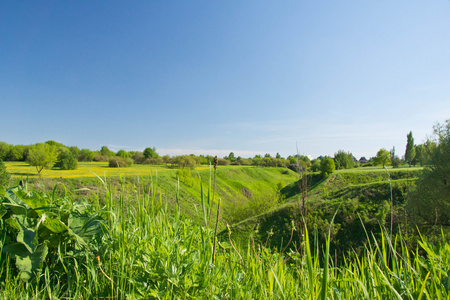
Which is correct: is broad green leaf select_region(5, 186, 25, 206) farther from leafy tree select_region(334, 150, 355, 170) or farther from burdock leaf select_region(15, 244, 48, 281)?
leafy tree select_region(334, 150, 355, 170)

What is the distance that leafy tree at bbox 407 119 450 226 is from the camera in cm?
1017

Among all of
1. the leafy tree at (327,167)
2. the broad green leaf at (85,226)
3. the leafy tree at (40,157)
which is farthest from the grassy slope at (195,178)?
the leafy tree at (327,167)

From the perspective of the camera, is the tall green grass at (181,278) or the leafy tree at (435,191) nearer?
the tall green grass at (181,278)

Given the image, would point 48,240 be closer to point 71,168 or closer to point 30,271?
point 30,271

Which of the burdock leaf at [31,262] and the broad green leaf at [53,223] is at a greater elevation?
the broad green leaf at [53,223]

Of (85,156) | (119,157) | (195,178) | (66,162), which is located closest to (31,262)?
(195,178)

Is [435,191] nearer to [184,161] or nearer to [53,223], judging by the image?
[53,223]

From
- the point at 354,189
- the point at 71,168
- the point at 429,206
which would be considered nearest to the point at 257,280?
the point at 429,206

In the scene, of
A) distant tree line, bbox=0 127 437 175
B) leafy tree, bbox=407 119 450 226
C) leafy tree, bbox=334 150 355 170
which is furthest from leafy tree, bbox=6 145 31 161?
leafy tree, bbox=334 150 355 170

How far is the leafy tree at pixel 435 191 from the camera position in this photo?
1017cm

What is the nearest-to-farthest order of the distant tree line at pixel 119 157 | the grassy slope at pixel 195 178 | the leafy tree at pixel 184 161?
the distant tree line at pixel 119 157
the grassy slope at pixel 195 178
the leafy tree at pixel 184 161

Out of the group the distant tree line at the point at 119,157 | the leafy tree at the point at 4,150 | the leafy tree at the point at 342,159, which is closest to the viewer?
the distant tree line at the point at 119,157

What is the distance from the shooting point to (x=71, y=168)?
27.6 m

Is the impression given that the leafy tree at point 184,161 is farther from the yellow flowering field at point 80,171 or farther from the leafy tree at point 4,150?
the leafy tree at point 4,150
